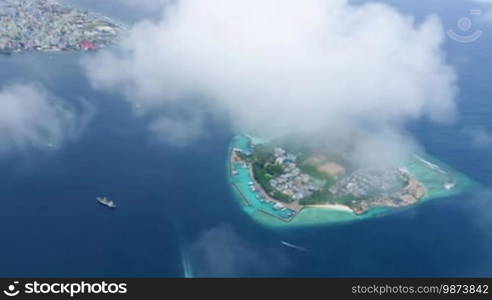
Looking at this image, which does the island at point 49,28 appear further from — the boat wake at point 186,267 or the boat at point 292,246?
the boat at point 292,246

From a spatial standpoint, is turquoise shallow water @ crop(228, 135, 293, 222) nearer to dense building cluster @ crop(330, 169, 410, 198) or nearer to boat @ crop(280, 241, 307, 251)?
boat @ crop(280, 241, 307, 251)

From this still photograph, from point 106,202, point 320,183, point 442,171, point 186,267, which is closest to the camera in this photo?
point 186,267

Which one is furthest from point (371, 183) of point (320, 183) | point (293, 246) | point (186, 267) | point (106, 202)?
point (106, 202)

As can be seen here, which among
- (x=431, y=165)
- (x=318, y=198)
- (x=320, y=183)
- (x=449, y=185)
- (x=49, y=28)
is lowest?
(x=318, y=198)

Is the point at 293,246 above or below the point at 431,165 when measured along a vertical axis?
below

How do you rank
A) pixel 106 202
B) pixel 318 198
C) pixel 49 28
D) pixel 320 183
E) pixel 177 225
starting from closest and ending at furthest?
1. pixel 177 225
2. pixel 106 202
3. pixel 318 198
4. pixel 320 183
5. pixel 49 28

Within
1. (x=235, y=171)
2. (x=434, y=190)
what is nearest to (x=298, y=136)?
(x=235, y=171)

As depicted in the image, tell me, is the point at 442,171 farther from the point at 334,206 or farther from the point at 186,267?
the point at 186,267
